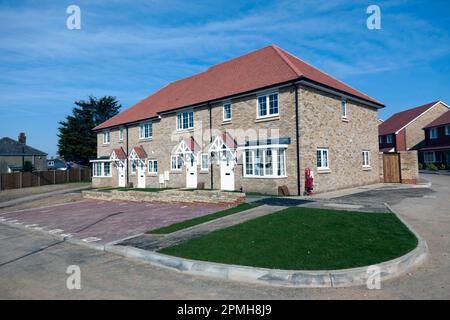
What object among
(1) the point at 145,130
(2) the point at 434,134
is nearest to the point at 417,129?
(2) the point at 434,134

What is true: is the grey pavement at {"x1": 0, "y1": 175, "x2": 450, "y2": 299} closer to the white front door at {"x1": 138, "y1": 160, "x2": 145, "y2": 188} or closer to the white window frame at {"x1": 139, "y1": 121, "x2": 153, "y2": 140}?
the white front door at {"x1": 138, "y1": 160, "x2": 145, "y2": 188}

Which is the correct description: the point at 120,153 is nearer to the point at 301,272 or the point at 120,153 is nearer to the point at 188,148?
the point at 188,148

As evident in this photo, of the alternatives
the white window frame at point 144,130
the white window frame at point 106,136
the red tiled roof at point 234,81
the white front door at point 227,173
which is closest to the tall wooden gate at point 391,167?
the red tiled roof at point 234,81

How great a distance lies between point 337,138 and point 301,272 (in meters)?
15.8

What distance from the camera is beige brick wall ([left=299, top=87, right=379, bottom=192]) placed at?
1719 centimetres

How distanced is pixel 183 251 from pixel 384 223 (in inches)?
234

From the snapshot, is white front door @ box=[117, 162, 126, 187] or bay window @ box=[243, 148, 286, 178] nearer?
bay window @ box=[243, 148, 286, 178]

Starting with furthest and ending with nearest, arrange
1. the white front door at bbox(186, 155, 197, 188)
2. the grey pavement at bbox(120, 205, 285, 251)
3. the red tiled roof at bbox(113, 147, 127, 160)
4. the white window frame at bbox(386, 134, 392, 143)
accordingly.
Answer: the white window frame at bbox(386, 134, 392, 143)
the red tiled roof at bbox(113, 147, 127, 160)
the white front door at bbox(186, 155, 197, 188)
the grey pavement at bbox(120, 205, 285, 251)

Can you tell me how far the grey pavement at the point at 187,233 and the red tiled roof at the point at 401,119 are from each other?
146 ft

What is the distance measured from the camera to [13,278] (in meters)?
6.42

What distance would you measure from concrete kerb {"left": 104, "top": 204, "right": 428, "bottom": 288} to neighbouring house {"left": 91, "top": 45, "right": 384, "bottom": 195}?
1061cm

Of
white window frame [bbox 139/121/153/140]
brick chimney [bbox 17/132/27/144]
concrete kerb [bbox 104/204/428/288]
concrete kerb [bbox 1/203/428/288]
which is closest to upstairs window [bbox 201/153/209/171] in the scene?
white window frame [bbox 139/121/153/140]

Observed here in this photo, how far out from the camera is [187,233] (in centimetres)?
937
